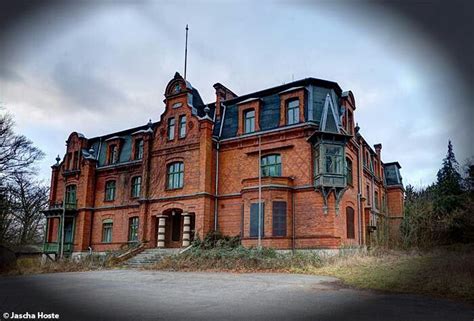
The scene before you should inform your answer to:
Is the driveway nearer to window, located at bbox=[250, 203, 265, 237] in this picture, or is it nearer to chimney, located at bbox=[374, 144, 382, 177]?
window, located at bbox=[250, 203, 265, 237]

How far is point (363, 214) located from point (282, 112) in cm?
834

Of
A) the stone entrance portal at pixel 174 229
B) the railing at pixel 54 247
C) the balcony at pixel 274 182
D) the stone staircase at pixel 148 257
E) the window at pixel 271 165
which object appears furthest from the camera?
the railing at pixel 54 247

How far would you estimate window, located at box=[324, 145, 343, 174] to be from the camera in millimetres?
19594

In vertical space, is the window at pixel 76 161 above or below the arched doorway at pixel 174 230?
above

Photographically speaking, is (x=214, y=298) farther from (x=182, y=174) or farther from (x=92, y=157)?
(x=92, y=157)

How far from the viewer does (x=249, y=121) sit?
23062 millimetres

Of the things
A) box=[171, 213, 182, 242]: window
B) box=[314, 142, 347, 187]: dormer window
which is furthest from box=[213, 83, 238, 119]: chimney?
box=[314, 142, 347, 187]: dormer window

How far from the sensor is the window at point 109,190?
28080 millimetres

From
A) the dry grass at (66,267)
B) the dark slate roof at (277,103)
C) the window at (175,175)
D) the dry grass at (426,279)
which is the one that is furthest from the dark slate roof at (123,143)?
the dry grass at (426,279)

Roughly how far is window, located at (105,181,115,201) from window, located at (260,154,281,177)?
1236 centimetres

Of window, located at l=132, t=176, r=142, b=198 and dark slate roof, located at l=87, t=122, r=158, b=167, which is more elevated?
dark slate roof, located at l=87, t=122, r=158, b=167

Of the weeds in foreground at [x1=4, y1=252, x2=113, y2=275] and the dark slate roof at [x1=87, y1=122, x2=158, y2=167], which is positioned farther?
the dark slate roof at [x1=87, y1=122, x2=158, y2=167]

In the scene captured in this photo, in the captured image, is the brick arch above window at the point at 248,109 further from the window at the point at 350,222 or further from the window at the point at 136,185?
the window at the point at 136,185

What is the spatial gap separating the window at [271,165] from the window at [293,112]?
2079mm
